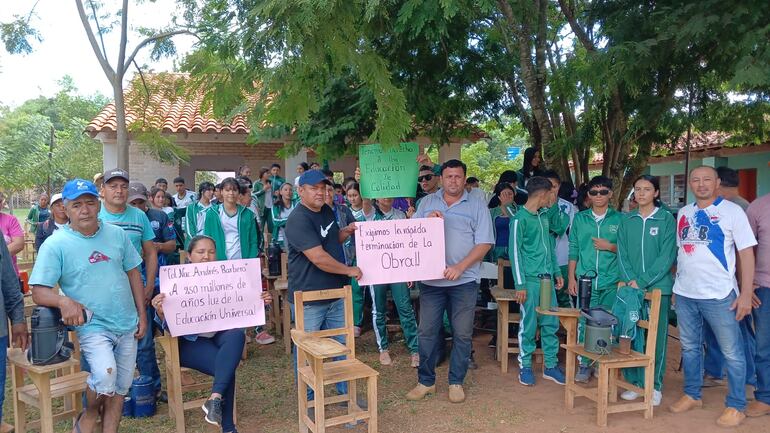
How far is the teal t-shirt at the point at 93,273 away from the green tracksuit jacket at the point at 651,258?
3.88m

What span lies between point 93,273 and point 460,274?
269 cm

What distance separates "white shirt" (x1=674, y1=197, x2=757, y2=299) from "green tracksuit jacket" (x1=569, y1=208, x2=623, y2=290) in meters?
0.70

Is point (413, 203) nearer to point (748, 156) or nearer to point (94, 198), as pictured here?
point (94, 198)

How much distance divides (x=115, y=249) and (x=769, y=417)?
196 inches

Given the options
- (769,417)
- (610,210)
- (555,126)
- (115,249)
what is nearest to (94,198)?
(115,249)

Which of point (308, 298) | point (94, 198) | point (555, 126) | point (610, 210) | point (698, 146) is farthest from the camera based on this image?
point (698, 146)

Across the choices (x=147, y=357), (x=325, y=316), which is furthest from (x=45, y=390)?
(x=325, y=316)

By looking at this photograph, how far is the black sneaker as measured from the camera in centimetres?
372

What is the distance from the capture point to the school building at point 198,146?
1196 centimetres

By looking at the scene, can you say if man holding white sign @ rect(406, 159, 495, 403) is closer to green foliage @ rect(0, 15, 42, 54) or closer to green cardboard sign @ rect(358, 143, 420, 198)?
green cardboard sign @ rect(358, 143, 420, 198)

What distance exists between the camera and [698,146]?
13.4 m

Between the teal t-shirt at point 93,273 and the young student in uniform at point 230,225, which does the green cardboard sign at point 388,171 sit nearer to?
the young student in uniform at point 230,225

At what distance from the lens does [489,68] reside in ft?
24.6

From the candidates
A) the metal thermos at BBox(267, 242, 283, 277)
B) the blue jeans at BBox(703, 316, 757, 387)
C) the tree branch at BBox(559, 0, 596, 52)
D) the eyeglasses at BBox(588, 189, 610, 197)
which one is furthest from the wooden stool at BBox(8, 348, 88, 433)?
the tree branch at BBox(559, 0, 596, 52)
